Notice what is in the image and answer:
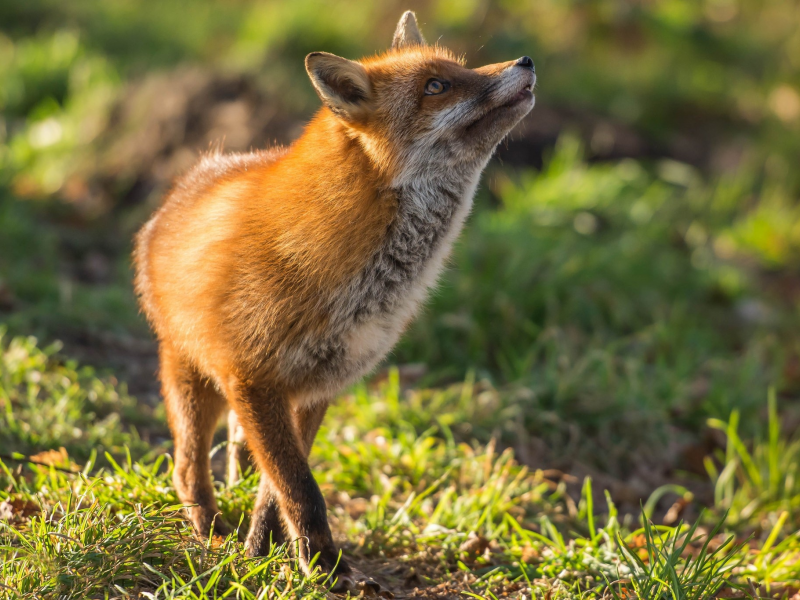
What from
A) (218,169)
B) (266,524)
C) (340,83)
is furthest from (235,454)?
(340,83)

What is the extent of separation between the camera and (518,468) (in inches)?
178

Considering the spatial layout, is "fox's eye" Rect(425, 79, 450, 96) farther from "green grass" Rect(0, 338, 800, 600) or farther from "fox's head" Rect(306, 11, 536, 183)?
"green grass" Rect(0, 338, 800, 600)

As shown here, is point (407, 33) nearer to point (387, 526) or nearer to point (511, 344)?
point (387, 526)

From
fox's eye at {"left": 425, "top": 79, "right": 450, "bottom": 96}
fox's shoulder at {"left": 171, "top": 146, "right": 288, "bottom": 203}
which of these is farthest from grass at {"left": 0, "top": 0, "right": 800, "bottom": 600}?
fox's eye at {"left": 425, "top": 79, "right": 450, "bottom": 96}

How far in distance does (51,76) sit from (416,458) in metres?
7.41

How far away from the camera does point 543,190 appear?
7461 mm

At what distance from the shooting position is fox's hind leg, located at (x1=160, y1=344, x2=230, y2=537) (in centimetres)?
338

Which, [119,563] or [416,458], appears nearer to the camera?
[119,563]

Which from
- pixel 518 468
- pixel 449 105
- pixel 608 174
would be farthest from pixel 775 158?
pixel 449 105

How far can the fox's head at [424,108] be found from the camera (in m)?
3.21

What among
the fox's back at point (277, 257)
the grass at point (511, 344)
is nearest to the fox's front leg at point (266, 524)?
the grass at point (511, 344)

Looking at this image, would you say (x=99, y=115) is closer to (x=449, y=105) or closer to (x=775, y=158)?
(x=449, y=105)

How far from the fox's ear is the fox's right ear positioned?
638 millimetres

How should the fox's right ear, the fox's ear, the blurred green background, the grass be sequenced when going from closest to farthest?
the fox's right ear
the grass
the fox's ear
the blurred green background
